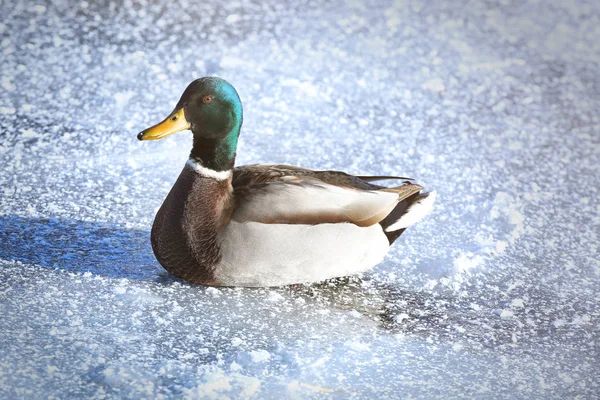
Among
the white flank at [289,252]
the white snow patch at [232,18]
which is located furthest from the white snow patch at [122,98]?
the white flank at [289,252]

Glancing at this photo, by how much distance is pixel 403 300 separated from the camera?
11.2 feet

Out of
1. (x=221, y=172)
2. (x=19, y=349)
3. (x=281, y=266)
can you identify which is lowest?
(x=19, y=349)

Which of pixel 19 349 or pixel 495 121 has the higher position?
pixel 495 121

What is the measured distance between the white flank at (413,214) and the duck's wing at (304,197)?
0.09 m

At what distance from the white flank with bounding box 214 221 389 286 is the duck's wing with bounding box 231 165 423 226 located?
33 mm

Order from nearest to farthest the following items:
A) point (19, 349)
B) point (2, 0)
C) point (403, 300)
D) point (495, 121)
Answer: point (19, 349), point (403, 300), point (495, 121), point (2, 0)

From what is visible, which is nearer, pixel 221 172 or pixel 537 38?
pixel 221 172

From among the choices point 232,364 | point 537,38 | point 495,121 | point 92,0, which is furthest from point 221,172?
point 537,38

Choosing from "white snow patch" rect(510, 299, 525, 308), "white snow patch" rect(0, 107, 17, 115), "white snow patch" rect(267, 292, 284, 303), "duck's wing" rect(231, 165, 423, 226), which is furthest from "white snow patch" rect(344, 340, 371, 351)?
"white snow patch" rect(0, 107, 17, 115)

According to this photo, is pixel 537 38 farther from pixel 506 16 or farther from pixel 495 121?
pixel 495 121

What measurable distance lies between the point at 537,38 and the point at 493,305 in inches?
135

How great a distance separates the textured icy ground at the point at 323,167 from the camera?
9.76ft

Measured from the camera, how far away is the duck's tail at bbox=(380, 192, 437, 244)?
3.47 metres

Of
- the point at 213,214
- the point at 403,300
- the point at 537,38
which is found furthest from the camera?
the point at 537,38
